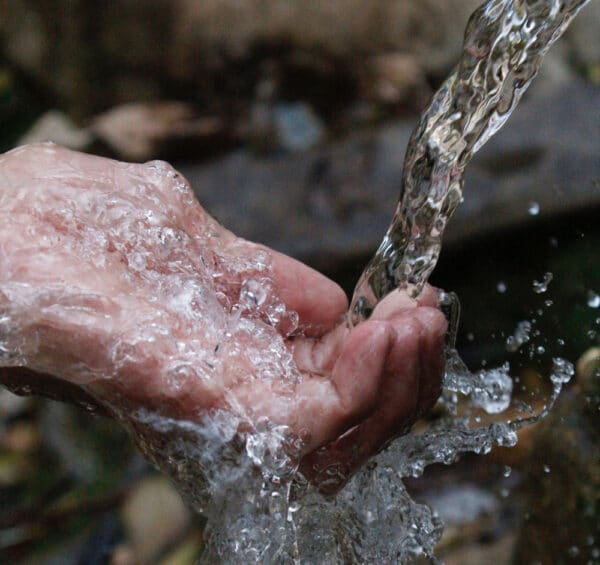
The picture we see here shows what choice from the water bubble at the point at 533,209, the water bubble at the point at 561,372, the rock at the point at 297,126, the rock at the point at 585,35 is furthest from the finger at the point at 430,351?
the rock at the point at 585,35

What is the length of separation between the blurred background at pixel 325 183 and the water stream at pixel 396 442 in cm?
58

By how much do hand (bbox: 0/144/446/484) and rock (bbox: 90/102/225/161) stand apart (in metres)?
2.11

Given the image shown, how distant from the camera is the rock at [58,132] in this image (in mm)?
3850

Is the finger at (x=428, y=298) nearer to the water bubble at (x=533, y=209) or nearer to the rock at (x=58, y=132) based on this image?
the water bubble at (x=533, y=209)

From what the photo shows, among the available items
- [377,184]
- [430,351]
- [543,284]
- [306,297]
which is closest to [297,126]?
[377,184]

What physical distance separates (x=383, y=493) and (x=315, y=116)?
2504 millimetres

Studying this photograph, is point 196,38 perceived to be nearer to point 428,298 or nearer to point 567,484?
point 567,484

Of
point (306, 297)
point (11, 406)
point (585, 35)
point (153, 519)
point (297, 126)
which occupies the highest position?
point (306, 297)

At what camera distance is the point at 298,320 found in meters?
1.58

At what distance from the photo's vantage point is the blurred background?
2398 mm

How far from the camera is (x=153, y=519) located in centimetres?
288

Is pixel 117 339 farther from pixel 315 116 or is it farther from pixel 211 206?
pixel 315 116

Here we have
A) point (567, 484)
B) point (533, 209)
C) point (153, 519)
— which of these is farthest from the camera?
point (533, 209)

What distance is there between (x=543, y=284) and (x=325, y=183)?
3.20 feet
